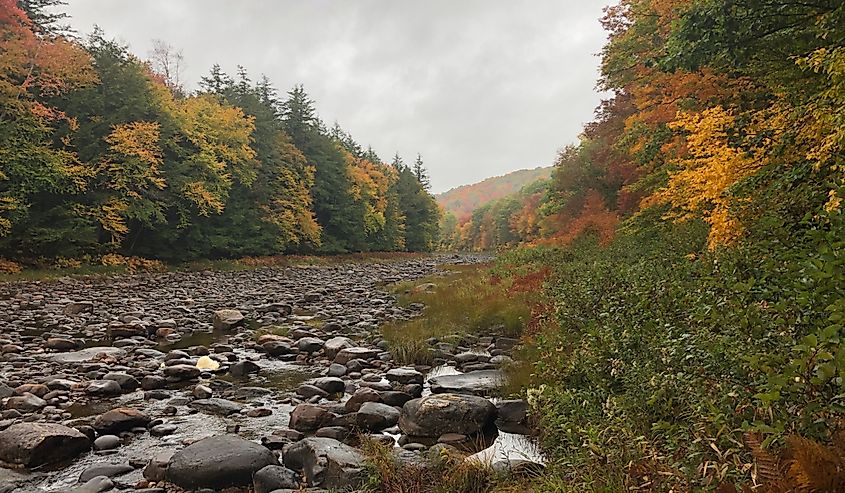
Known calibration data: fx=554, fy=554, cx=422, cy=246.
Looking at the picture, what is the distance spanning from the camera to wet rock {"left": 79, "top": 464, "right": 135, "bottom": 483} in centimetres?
519

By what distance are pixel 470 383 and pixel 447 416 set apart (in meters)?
1.83

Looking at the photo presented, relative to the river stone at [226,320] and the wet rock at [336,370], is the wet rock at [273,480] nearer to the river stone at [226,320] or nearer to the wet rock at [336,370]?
the wet rock at [336,370]

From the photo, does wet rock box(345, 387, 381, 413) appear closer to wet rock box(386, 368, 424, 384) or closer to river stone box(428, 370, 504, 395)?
river stone box(428, 370, 504, 395)

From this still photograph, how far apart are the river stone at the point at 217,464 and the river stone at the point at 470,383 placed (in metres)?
3.06

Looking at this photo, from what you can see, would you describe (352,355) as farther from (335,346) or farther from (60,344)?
(60,344)

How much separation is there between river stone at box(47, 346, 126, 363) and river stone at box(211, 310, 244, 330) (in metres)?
3.41

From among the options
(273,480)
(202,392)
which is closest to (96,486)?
(273,480)

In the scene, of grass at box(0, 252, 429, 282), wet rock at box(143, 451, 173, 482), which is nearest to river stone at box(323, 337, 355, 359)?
wet rock at box(143, 451, 173, 482)

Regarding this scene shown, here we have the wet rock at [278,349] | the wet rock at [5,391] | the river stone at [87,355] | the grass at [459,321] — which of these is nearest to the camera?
the wet rock at [5,391]

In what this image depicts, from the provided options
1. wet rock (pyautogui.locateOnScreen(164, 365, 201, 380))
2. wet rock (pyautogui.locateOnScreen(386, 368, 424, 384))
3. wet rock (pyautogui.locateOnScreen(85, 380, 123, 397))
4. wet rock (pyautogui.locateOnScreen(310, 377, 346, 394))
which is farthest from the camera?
wet rock (pyautogui.locateOnScreen(164, 365, 201, 380))

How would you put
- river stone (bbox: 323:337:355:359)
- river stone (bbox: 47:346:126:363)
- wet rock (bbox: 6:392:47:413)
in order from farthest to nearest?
river stone (bbox: 323:337:355:359)
river stone (bbox: 47:346:126:363)
wet rock (bbox: 6:392:47:413)

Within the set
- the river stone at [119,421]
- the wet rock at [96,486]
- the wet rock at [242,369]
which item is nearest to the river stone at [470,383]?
the wet rock at [242,369]

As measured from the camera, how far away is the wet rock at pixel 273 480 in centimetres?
501

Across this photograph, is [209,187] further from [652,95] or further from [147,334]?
[652,95]
